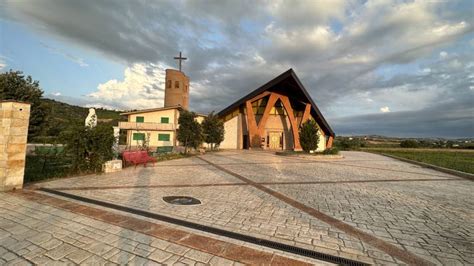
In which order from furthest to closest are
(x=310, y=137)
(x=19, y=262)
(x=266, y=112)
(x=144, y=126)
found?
(x=144, y=126)
(x=266, y=112)
(x=310, y=137)
(x=19, y=262)

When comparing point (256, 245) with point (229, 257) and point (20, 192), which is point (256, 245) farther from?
point (20, 192)

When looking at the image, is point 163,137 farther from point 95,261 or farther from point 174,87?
point 95,261

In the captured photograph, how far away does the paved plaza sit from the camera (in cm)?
289

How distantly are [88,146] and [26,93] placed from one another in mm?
10920

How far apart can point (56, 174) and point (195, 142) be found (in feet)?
36.0

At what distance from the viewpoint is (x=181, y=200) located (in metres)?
5.39

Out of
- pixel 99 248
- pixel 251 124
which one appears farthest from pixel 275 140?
pixel 99 248

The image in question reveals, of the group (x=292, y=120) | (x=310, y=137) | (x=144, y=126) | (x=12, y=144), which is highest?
(x=292, y=120)

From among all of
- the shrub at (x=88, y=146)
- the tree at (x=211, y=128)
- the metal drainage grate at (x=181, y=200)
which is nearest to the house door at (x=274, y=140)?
the tree at (x=211, y=128)

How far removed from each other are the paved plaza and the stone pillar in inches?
24.9

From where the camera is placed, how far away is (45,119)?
51.1 ft

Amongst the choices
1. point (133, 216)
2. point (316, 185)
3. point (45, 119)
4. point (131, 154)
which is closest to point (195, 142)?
point (131, 154)

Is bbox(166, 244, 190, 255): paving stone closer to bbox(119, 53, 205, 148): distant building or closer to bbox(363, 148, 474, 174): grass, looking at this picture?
bbox(363, 148, 474, 174): grass

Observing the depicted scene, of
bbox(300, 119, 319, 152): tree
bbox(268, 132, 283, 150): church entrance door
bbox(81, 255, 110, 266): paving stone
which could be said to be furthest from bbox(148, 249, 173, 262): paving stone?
bbox(268, 132, 283, 150): church entrance door
